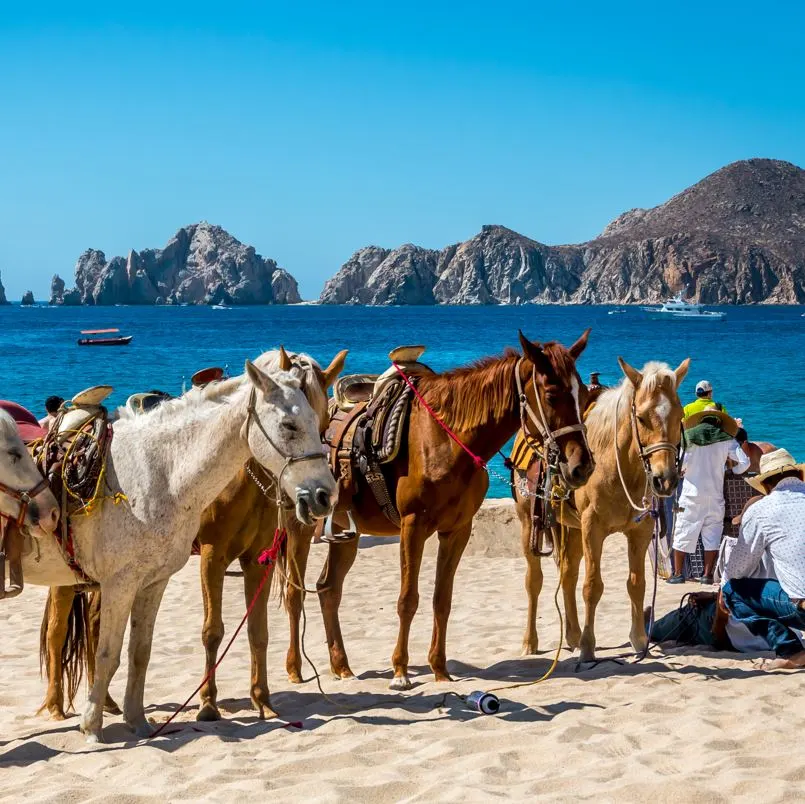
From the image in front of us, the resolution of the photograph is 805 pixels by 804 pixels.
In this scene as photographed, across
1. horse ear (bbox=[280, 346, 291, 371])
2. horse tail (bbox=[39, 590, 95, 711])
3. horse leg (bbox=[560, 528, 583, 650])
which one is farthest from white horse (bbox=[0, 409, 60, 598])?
horse leg (bbox=[560, 528, 583, 650])

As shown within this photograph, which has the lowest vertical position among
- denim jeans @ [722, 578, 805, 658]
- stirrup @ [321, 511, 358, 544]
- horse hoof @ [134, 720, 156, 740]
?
horse hoof @ [134, 720, 156, 740]

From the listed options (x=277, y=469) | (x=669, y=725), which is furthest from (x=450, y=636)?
(x=277, y=469)

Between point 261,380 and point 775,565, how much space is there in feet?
12.9

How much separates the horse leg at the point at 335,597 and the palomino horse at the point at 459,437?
0.12 meters

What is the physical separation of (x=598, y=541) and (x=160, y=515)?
3.47 m

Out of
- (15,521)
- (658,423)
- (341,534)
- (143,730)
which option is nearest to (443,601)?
(341,534)

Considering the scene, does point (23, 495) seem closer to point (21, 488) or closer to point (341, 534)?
point (21, 488)

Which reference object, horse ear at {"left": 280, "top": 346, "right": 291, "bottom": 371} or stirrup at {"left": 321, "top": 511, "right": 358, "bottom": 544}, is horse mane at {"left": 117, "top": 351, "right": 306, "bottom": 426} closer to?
horse ear at {"left": 280, "top": 346, "right": 291, "bottom": 371}

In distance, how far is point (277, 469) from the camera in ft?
17.3

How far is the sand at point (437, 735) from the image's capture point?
461cm

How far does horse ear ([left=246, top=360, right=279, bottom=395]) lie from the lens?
204 inches

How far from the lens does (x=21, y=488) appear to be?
5051 millimetres

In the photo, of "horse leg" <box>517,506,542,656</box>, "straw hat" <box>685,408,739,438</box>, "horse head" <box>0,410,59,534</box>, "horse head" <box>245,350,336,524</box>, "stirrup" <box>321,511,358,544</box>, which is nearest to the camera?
"horse head" <box>0,410,59,534</box>

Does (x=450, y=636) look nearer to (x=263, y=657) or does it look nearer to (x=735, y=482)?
(x=263, y=657)
